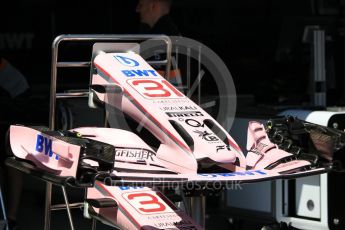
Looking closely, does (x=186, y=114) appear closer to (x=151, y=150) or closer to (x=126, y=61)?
(x=151, y=150)

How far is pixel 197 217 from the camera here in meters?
5.00

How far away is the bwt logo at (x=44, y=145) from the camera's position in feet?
13.9

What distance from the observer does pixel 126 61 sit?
4844 mm

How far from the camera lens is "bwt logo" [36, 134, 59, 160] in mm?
4238

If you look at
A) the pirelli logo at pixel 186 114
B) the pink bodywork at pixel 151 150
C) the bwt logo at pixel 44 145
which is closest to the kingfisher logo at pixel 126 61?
the pink bodywork at pixel 151 150

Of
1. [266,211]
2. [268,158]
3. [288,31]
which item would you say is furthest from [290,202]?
[288,31]

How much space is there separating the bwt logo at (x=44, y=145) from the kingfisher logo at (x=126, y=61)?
721mm

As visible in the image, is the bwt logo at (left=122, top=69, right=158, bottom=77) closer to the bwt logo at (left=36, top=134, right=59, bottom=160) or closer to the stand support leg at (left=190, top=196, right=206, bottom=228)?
the bwt logo at (left=36, top=134, right=59, bottom=160)

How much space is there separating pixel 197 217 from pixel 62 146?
3.82 feet

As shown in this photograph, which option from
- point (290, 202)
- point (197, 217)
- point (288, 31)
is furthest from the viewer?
point (288, 31)

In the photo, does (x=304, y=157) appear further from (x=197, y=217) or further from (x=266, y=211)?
(x=266, y=211)

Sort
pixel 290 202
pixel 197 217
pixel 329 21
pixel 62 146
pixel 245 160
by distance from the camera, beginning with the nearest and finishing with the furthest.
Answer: pixel 62 146 → pixel 245 160 → pixel 197 217 → pixel 290 202 → pixel 329 21

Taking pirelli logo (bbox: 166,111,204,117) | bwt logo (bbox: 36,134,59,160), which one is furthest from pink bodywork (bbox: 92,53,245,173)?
bwt logo (bbox: 36,134,59,160)

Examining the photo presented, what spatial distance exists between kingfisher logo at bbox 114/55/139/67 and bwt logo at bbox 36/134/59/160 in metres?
0.72
